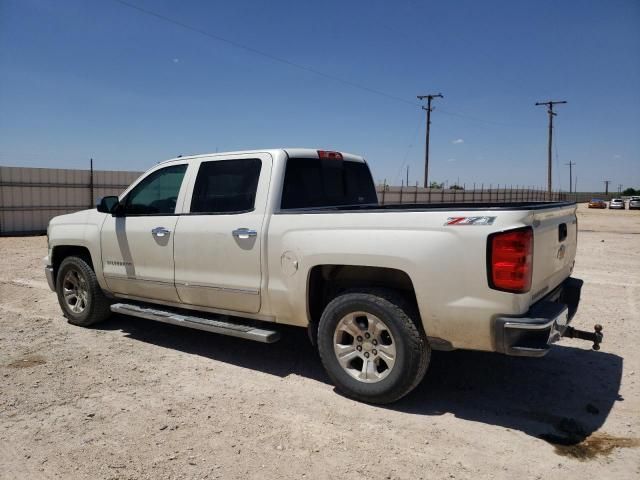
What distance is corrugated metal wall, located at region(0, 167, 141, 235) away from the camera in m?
17.3

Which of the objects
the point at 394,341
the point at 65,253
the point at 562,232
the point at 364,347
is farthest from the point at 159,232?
the point at 562,232

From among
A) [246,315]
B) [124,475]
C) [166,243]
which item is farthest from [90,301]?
[124,475]

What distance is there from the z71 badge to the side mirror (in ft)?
12.0

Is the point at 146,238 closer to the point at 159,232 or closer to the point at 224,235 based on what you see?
the point at 159,232

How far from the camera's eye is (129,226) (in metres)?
5.29

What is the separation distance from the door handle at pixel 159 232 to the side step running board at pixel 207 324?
2.60ft

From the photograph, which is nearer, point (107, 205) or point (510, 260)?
point (510, 260)

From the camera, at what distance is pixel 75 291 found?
6.01m

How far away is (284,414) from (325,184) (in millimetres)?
2234

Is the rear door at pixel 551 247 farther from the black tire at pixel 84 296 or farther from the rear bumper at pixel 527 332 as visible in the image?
the black tire at pixel 84 296

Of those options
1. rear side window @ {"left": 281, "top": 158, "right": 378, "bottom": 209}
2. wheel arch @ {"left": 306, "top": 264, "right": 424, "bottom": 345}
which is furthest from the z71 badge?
rear side window @ {"left": 281, "top": 158, "right": 378, "bottom": 209}

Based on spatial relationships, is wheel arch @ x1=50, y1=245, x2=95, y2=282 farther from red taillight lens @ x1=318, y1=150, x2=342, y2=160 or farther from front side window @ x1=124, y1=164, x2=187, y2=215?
red taillight lens @ x1=318, y1=150, x2=342, y2=160

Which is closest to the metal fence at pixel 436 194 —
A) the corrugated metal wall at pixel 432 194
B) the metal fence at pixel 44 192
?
the corrugated metal wall at pixel 432 194

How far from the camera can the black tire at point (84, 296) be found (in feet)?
18.8
